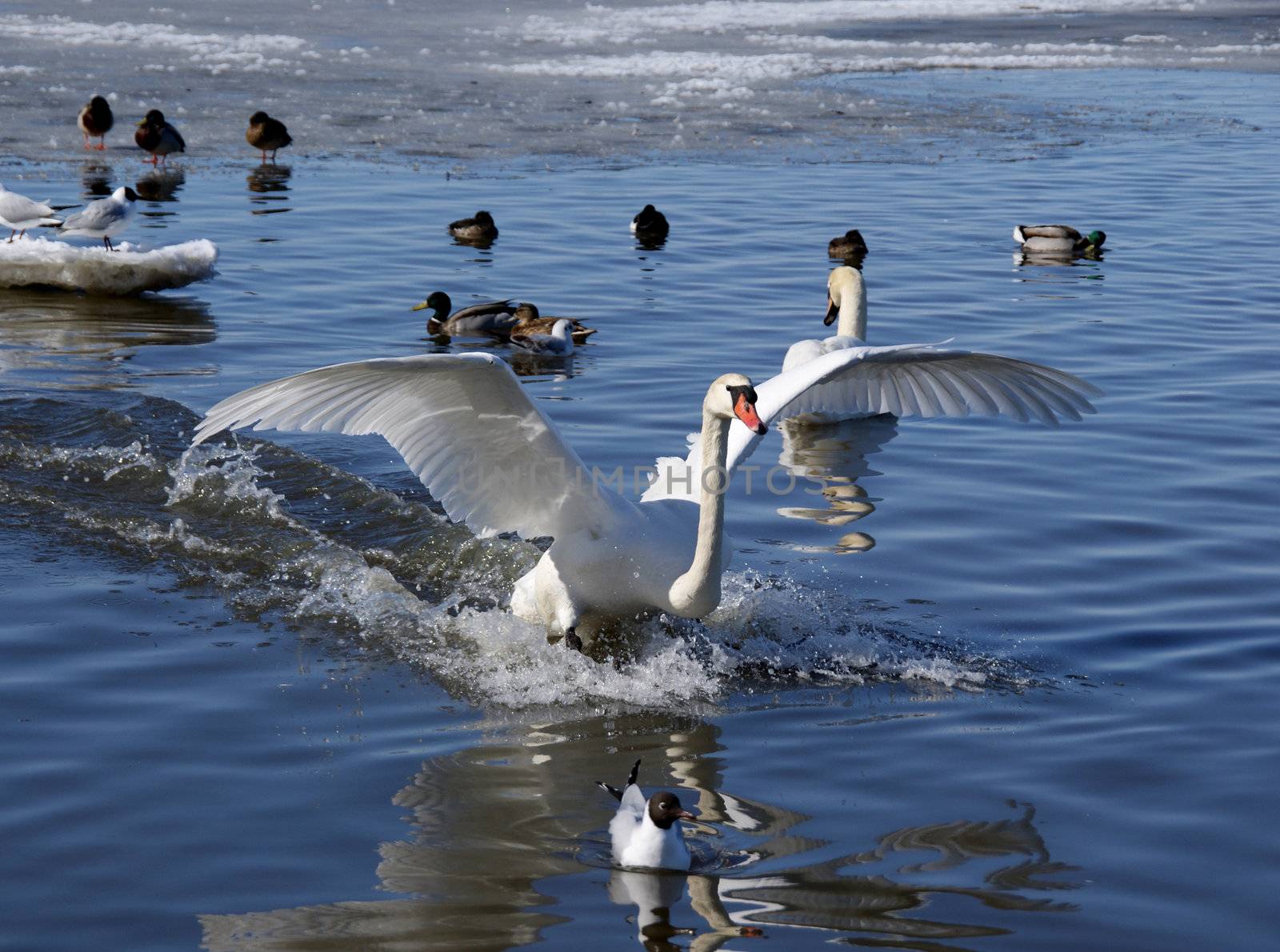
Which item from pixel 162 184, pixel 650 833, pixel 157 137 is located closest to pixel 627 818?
pixel 650 833

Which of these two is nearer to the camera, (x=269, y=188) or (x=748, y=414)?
(x=748, y=414)

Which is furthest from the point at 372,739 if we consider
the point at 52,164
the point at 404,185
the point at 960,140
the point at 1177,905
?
the point at 960,140

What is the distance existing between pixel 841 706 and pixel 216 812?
2278 mm

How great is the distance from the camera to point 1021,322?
12.0 meters

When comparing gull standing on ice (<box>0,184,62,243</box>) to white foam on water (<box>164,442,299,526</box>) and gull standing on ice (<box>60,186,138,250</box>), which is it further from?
white foam on water (<box>164,442,299,526</box>)

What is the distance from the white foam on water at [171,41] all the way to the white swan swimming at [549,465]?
19.4 m

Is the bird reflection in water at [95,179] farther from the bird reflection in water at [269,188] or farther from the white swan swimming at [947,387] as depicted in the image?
the white swan swimming at [947,387]

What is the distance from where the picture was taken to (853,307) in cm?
1091

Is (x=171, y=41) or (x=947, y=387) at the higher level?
(x=171, y=41)

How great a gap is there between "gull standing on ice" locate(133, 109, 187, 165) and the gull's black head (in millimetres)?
14491

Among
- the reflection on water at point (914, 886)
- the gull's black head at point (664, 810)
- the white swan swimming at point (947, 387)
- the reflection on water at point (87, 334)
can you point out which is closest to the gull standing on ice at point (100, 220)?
the reflection on water at point (87, 334)

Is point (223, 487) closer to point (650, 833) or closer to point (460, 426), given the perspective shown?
point (460, 426)

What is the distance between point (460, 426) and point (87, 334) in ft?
20.0

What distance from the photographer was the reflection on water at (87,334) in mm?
10195
